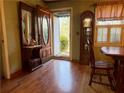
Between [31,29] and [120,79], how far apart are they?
288 centimetres

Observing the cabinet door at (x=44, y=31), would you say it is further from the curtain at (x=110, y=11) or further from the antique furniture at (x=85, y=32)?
the curtain at (x=110, y=11)

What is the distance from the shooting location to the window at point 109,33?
399 centimetres

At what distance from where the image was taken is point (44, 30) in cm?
431

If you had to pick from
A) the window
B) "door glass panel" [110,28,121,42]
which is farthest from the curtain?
"door glass panel" [110,28,121,42]

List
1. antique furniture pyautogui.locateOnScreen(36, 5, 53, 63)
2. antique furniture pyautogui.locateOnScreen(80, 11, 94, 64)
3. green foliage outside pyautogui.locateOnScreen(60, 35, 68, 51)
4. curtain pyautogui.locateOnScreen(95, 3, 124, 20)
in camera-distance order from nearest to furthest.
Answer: curtain pyautogui.locateOnScreen(95, 3, 124, 20) < antique furniture pyautogui.locateOnScreen(36, 5, 53, 63) < antique furniture pyautogui.locateOnScreen(80, 11, 94, 64) < green foliage outside pyautogui.locateOnScreen(60, 35, 68, 51)

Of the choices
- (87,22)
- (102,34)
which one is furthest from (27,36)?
(102,34)

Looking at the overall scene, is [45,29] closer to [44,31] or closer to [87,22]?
[44,31]

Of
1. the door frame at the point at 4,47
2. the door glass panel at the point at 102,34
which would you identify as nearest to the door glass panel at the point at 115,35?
the door glass panel at the point at 102,34

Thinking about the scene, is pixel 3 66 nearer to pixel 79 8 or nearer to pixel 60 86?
pixel 60 86

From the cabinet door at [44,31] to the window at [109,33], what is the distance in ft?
6.05

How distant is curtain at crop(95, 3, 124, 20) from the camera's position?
381cm

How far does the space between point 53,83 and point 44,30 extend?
2.20m

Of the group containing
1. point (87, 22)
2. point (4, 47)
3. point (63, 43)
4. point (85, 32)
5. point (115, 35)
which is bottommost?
point (63, 43)

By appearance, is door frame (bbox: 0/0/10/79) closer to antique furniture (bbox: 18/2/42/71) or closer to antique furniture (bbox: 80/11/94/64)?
antique furniture (bbox: 18/2/42/71)
